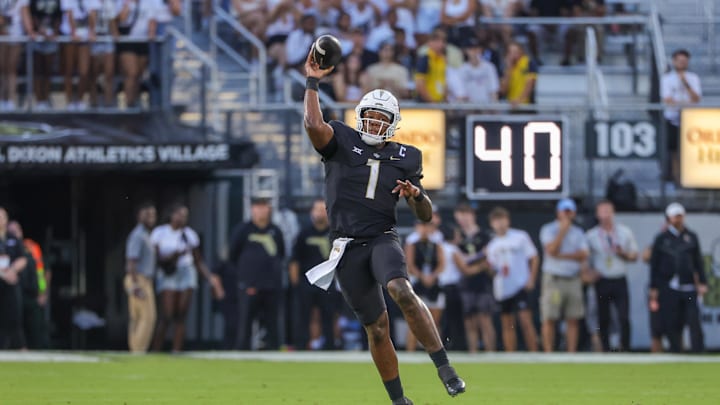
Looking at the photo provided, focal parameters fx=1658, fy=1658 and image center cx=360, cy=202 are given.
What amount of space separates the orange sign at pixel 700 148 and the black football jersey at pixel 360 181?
9.20m

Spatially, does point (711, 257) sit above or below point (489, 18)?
below

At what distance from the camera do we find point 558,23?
22.7 meters

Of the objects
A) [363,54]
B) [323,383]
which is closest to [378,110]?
[323,383]

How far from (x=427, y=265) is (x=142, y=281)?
3.25m

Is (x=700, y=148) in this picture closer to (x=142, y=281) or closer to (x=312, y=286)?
(x=312, y=286)

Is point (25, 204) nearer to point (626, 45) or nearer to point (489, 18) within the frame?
point (489, 18)

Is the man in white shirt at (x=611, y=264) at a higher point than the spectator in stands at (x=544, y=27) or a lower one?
lower

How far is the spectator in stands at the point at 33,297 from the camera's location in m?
18.3

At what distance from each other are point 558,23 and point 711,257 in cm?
436

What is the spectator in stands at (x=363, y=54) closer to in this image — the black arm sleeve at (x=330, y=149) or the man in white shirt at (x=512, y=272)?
the man in white shirt at (x=512, y=272)

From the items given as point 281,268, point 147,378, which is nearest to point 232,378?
point 147,378

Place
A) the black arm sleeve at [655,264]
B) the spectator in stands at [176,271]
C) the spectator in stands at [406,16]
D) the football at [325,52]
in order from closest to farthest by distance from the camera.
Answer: the football at [325,52], the black arm sleeve at [655,264], the spectator in stands at [176,271], the spectator in stands at [406,16]

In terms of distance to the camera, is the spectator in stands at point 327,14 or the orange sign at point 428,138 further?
the spectator in stands at point 327,14

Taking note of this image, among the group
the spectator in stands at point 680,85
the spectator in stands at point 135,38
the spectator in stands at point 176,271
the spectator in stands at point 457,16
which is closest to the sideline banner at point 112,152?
the spectator in stands at point 176,271
